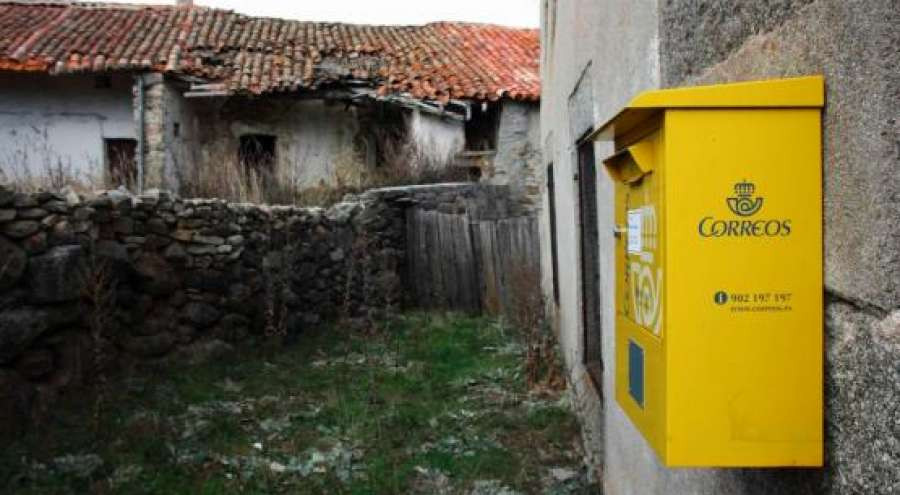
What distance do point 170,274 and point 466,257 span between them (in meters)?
4.51

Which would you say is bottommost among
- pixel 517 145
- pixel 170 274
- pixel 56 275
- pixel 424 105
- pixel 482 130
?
pixel 170 274

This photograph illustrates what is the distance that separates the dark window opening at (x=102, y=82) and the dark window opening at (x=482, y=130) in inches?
286

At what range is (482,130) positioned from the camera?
48.5ft

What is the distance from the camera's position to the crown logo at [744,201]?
1192 millimetres

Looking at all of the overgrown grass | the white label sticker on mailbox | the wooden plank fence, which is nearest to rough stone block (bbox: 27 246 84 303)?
the overgrown grass

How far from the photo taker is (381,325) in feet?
29.6

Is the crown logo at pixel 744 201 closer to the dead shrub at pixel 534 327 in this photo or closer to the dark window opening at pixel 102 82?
the dead shrub at pixel 534 327

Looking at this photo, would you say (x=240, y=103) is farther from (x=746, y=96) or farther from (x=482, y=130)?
(x=746, y=96)

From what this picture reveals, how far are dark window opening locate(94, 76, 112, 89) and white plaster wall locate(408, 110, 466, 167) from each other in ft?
20.0

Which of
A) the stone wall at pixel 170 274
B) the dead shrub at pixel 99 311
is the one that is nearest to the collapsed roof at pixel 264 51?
the stone wall at pixel 170 274

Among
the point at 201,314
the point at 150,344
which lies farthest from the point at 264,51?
the point at 150,344

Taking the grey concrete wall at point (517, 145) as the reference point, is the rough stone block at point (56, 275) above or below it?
below

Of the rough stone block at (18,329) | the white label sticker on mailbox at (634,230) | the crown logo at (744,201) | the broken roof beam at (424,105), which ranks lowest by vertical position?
the rough stone block at (18,329)

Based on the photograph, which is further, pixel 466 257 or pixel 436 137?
pixel 436 137
